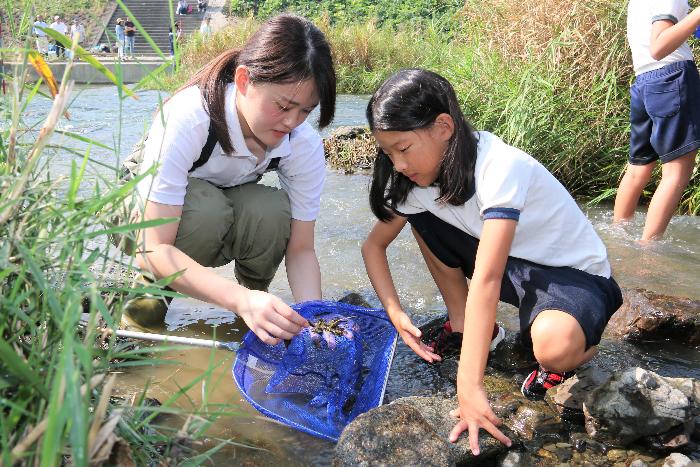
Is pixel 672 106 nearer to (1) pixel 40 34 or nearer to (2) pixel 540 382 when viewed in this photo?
(2) pixel 540 382

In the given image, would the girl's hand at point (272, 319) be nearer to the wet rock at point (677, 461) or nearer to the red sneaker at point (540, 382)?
A: the red sneaker at point (540, 382)

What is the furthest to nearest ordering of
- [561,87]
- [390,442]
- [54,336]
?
[561,87]
[390,442]
[54,336]

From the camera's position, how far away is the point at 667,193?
159 inches

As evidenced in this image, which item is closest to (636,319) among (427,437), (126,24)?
(427,437)

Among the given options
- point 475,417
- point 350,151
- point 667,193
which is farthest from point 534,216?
point 350,151

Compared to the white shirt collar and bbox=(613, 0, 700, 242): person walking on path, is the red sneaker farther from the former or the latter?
bbox=(613, 0, 700, 242): person walking on path

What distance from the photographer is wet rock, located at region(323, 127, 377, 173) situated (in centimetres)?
677

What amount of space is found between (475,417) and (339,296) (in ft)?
4.71

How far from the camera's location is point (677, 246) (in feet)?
13.5

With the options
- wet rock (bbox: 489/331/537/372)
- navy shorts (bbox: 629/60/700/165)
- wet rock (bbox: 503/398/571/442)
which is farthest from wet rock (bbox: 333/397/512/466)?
navy shorts (bbox: 629/60/700/165)

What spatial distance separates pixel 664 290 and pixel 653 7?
1538 millimetres

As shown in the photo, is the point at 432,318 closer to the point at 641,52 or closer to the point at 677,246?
the point at 677,246

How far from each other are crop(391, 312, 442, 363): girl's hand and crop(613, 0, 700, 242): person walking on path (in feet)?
6.90

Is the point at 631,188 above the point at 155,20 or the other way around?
above
